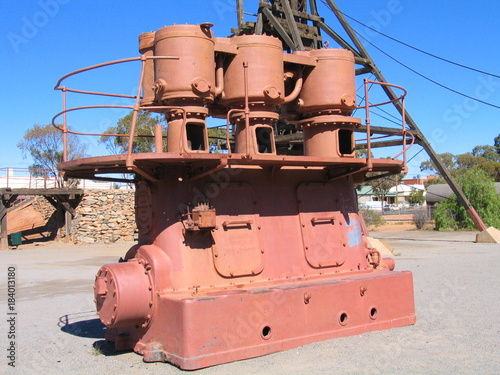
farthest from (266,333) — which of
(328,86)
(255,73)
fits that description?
(328,86)

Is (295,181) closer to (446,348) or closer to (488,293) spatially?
(446,348)

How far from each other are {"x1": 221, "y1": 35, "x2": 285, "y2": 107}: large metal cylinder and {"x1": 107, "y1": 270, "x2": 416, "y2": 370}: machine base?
2.53 metres

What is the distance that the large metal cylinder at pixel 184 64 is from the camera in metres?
7.16

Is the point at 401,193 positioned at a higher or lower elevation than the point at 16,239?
higher

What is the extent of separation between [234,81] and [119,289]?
3130 millimetres

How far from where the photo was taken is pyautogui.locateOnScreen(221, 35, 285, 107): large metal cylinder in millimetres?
7617

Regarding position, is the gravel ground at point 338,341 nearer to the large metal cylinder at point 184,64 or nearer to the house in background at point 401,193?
the large metal cylinder at point 184,64

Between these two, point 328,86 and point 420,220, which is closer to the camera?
point 328,86

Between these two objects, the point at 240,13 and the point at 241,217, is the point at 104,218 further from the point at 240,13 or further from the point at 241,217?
the point at 241,217

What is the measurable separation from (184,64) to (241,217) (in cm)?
208

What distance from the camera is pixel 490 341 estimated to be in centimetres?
743

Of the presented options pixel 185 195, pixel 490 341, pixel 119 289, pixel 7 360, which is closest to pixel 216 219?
pixel 185 195

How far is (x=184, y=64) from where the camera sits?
7156 millimetres

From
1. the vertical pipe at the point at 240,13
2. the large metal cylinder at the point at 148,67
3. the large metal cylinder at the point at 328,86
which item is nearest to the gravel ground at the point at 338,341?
the large metal cylinder at the point at 328,86
